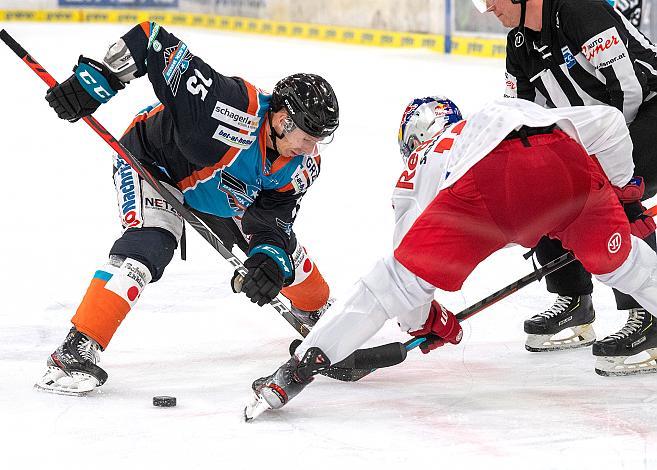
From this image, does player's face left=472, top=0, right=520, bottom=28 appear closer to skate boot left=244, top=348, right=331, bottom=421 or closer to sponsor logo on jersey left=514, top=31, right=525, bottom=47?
sponsor logo on jersey left=514, top=31, right=525, bottom=47

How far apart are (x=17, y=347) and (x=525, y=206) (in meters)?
1.65

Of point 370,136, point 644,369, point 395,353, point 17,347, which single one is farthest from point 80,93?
point 370,136

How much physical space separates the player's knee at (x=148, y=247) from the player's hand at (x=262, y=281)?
246mm

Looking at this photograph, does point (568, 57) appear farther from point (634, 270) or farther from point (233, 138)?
point (233, 138)

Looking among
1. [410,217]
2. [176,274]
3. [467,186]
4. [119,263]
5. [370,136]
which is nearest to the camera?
[467,186]

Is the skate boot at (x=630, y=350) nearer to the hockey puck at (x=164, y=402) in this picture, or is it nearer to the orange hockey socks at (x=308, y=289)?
the orange hockey socks at (x=308, y=289)

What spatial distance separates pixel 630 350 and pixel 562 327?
314 millimetres

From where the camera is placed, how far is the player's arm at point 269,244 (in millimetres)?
3012

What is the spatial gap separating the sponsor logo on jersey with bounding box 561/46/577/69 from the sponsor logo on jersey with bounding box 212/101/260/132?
93cm

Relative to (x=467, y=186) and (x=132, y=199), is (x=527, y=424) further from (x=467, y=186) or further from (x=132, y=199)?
(x=132, y=199)

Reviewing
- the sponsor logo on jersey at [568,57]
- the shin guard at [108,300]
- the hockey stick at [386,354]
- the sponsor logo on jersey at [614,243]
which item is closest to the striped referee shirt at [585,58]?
the sponsor logo on jersey at [568,57]

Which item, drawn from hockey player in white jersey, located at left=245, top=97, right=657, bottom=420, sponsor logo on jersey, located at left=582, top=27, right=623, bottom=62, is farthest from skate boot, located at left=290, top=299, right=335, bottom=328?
sponsor logo on jersey, located at left=582, top=27, right=623, bottom=62

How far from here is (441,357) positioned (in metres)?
3.39

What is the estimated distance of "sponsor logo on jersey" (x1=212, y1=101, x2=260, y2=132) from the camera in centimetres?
309
